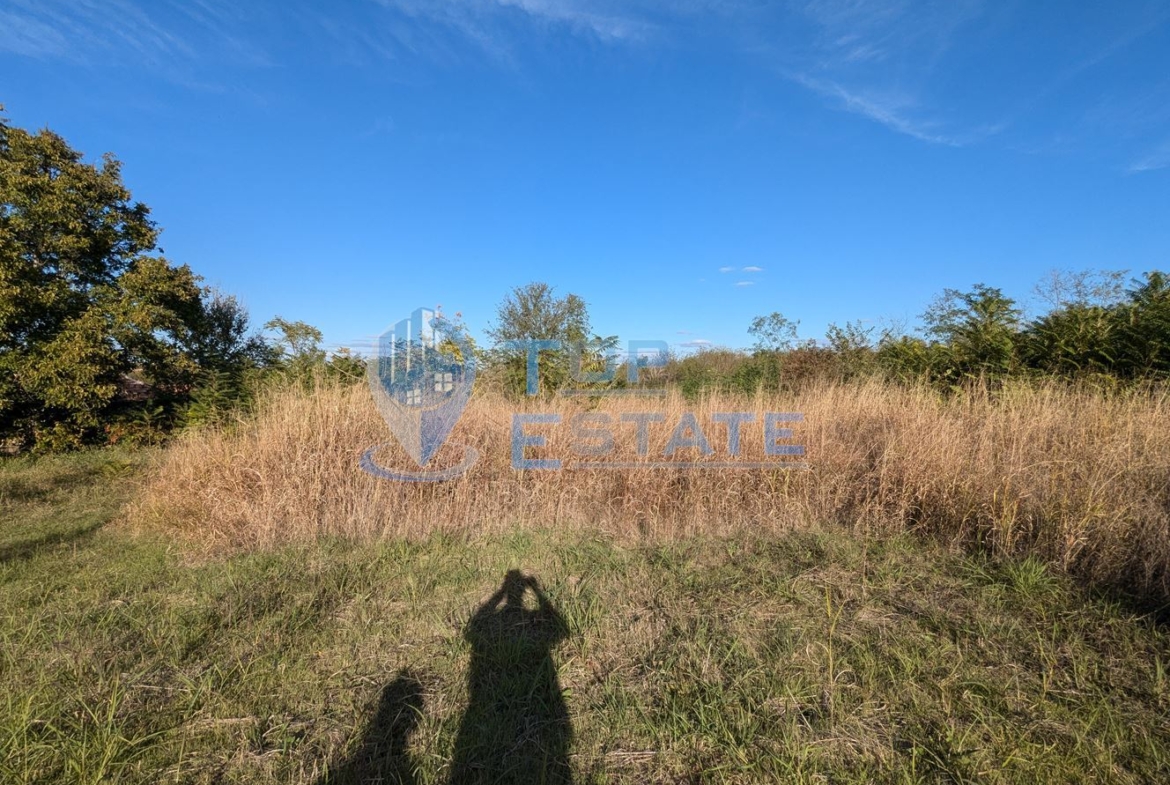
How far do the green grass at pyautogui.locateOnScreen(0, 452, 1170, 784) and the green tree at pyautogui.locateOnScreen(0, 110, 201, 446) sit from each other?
6.11 m

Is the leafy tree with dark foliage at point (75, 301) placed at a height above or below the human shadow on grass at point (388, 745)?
above

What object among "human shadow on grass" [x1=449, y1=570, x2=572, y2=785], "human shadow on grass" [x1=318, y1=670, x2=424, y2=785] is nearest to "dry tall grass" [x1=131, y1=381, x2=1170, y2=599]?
"human shadow on grass" [x1=449, y1=570, x2=572, y2=785]

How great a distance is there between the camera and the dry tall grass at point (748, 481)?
11.2 ft

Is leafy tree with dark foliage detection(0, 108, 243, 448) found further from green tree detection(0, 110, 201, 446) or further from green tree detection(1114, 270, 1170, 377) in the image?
green tree detection(1114, 270, 1170, 377)

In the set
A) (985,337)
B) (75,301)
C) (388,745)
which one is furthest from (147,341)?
(985,337)

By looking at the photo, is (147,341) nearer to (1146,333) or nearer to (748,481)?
(748,481)

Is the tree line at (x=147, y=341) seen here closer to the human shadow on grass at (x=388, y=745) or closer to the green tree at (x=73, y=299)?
the green tree at (x=73, y=299)

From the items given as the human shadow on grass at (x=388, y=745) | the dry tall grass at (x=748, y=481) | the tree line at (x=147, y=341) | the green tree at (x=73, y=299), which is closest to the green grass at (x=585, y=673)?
the human shadow on grass at (x=388, y=745)

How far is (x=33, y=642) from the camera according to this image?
2.36 metres

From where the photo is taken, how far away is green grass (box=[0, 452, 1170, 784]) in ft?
5.55

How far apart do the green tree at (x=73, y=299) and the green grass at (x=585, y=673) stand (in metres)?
6.11

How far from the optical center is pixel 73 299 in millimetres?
8062

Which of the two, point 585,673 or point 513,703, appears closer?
point 513,703

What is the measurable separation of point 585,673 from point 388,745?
864 millimetres
